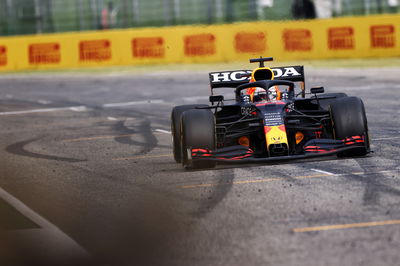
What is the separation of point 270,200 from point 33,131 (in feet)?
33.9

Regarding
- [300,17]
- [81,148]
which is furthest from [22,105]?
[300,17]

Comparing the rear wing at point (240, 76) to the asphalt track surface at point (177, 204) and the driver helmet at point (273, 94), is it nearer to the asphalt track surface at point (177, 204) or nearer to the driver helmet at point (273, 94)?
the driver helmet at point (273, 94)

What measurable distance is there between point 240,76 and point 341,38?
21644mm

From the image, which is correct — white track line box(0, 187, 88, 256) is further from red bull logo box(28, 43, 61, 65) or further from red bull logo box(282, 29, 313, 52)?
red bull logo box(28, 43, 61, 65)

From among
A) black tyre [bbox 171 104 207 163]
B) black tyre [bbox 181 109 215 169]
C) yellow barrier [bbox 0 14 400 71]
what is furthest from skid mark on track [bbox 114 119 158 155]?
yellow barrier [bbox 0 14 400 71]

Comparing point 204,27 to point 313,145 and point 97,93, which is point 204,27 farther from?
point 313,145

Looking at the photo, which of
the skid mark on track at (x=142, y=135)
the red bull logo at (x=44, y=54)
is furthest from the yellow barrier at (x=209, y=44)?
the skid mark on track at (x=142, y=135)

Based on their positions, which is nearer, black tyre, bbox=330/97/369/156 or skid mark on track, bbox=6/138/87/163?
black tyre, bbox=330/97/369/156

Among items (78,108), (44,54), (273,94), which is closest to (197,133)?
(273,94)

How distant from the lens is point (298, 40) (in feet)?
116

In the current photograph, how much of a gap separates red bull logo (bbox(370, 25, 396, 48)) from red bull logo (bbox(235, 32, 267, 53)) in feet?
13.1

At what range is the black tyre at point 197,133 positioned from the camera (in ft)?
39.8

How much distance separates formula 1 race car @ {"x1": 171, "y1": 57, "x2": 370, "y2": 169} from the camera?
39.5 ft

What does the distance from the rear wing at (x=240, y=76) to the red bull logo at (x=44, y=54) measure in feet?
84.6
